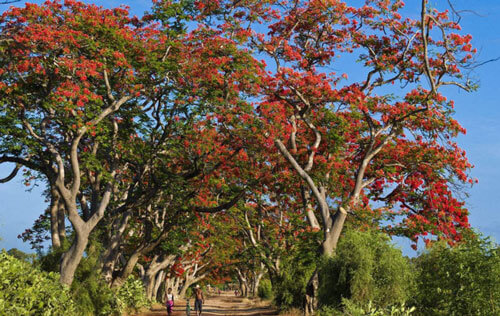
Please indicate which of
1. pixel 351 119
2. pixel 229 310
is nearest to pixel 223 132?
pixel 351 119

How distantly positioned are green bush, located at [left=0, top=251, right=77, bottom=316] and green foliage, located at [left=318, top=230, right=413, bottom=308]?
7629 mm

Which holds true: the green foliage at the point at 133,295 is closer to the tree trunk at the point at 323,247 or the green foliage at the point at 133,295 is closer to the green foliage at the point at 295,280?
the green foliage at the point at 295,280

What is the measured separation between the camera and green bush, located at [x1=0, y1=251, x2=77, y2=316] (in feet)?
36.9

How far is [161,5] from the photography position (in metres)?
18.9

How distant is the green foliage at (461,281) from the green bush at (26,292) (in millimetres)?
9258

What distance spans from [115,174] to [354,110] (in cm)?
978

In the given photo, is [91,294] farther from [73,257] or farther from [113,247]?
[113,247]

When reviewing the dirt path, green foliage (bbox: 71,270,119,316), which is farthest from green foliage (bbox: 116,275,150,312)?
green foliage (bbox: 71,270,119,316)

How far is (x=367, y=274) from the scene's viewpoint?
43.8 ft

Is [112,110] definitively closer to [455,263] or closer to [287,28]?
[287,28]

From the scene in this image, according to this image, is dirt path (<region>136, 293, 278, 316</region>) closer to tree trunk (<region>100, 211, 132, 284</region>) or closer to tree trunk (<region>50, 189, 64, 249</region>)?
tree trunk (<region>100, 211, 132, 284</region>)

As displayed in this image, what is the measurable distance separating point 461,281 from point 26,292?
10003 mm

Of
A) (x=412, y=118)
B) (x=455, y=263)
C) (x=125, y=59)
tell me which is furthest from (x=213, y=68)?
(x=455, y=263)

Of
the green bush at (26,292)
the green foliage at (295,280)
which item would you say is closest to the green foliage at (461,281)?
the green bush at (26,292)
